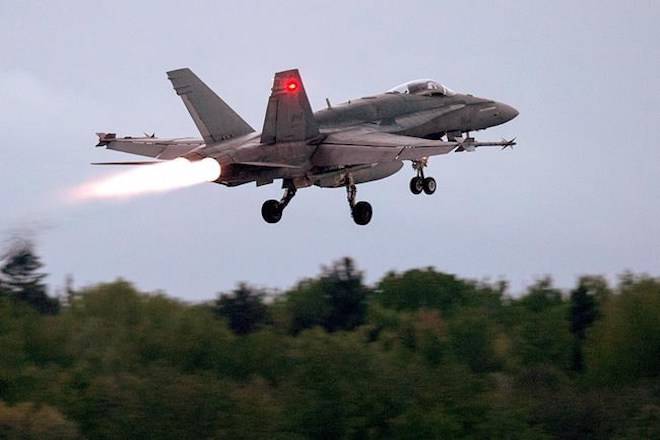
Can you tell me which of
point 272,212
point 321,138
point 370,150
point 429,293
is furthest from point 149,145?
point 429,293

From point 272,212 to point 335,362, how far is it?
79.7 ft

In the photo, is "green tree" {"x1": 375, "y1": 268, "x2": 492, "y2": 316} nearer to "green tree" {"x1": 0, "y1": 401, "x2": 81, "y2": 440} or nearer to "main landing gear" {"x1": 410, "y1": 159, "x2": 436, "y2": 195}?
"green tree" {"x1": 0, "y1": 401, "x2": 81, "y2": 440}

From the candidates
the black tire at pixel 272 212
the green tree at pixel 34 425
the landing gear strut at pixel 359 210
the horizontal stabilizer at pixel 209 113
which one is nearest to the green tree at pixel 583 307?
the green tree at pixel 34 425

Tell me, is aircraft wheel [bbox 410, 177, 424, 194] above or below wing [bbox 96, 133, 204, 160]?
below

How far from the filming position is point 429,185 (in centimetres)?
Result: 4650

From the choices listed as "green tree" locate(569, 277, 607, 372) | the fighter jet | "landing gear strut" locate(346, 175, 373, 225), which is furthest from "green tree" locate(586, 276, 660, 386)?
"landing gear strut" locate(346, 175, 373, 225)

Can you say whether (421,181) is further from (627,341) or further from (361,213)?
(627,341)

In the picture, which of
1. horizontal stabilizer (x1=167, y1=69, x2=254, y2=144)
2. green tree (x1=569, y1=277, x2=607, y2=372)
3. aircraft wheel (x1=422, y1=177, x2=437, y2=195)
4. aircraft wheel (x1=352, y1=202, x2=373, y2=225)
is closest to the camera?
horizontal stabilizer (x1=167, y1=69, x2=254, y2=144)

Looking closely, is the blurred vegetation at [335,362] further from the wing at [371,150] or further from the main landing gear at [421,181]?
the wing at [371,150]

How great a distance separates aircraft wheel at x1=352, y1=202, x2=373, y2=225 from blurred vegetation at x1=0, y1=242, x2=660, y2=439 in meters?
15.1

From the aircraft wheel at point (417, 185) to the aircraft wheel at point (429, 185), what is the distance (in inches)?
3.2

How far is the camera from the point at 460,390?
64250 millimetres

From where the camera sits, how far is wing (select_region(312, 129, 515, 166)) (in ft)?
141

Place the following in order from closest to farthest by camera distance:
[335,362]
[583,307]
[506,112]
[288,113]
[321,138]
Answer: [288,113], [321,138], [506,112], [335,362], [583,307]
